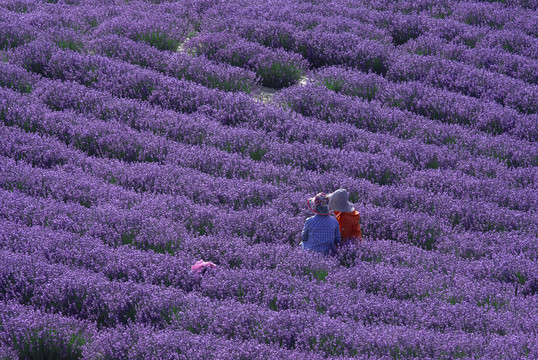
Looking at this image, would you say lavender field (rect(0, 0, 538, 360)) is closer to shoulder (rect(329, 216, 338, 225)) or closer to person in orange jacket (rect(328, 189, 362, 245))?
Result: person in orange jacket (rect(328, 189, 362, 245))

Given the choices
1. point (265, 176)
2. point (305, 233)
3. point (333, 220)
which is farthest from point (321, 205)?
point (265, 176)

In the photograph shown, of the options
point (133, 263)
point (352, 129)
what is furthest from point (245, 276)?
point (352, 129)

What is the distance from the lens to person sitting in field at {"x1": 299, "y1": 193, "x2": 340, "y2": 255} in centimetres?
511

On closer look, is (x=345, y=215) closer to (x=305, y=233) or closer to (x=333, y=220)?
(x=333, y=220)

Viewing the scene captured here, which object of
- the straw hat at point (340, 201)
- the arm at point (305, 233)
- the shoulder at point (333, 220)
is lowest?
the arm at point (305, 233)

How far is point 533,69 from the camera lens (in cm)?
797

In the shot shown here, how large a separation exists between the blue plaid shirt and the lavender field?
0.18 metres

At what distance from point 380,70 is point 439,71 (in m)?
0.79

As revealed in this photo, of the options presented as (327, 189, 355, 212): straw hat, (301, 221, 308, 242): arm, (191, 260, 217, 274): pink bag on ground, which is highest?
(327, 189, 355, 212): straw hat

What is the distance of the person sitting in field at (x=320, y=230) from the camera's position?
5.11 m

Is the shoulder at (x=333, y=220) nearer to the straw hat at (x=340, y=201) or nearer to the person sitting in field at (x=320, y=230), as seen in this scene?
the person sitting in field at (x=320, y=230)

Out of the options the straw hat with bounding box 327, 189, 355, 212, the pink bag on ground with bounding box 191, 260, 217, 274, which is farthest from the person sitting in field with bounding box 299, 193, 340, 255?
the pink bag on ground with bounding box 191, 260, 217, 274

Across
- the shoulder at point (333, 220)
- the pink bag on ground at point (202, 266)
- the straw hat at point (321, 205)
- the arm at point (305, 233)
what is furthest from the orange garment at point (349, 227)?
the pink bag on ground at point (202, 266)

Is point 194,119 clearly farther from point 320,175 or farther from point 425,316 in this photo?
point 425,316
